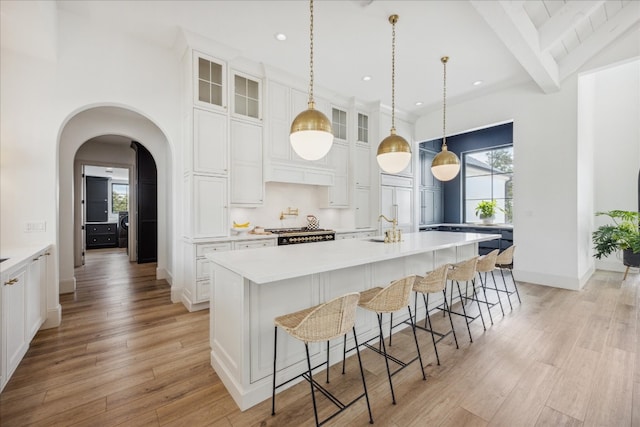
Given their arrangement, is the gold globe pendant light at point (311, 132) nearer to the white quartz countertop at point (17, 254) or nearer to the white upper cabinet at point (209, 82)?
the white upper cabinet at point (209, 82)

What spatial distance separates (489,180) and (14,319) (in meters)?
8.29

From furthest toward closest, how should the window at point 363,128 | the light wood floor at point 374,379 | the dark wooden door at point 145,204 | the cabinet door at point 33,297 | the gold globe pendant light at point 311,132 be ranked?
the dark wooden door at point 145,204 → the window at point 363,128 → the cabinet door at point 33,297 → the gold globe pendant light at point 311,132 → the light wood floor at point 374,379

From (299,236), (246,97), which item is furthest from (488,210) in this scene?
(246,97)

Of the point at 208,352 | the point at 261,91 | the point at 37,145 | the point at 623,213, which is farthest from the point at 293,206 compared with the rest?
the point at 623,213

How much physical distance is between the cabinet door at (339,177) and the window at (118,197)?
379 inches

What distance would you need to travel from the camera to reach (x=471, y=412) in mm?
1753

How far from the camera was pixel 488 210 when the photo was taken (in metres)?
6.55

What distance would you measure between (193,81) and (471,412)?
418 centimetres

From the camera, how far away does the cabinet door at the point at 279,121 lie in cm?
431

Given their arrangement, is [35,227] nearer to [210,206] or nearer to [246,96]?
[210,206]

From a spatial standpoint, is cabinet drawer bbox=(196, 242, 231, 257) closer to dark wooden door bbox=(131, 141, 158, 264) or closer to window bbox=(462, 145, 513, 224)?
dark wooden door bbox=(131, 141, 158, 264)

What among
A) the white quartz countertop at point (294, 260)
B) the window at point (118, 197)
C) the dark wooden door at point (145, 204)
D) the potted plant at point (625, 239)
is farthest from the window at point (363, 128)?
the window at point (118, 197)

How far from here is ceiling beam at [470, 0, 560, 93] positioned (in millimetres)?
2564

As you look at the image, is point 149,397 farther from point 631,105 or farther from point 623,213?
point 631,105
